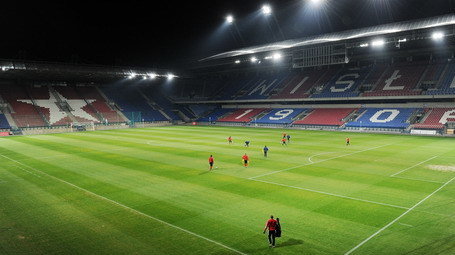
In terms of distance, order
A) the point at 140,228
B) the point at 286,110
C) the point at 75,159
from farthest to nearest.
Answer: the point at 286,110 → the point at 75,159 → the point at 140,228

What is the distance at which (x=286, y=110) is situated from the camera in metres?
71.0

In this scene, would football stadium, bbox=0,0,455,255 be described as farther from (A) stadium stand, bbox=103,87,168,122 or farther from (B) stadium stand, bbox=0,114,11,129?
(A) stadium stand, bbox=103,87,168,122

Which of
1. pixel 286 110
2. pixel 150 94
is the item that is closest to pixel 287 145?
pixel 286 110

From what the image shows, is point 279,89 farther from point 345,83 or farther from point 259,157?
point 259,157

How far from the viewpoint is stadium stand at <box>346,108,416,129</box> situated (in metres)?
51.2

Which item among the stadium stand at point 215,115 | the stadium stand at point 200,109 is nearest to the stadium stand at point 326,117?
the stadium stand at point 215,115

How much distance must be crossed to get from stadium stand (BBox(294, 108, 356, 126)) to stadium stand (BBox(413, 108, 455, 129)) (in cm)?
1242

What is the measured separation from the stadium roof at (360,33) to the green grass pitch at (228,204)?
85.7ft

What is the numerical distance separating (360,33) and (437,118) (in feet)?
57.8

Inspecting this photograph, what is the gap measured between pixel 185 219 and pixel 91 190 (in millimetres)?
7733

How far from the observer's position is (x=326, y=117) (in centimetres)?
6106

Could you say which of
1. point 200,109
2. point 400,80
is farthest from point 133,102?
point 400,80

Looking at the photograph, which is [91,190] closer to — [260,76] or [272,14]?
[272,14]

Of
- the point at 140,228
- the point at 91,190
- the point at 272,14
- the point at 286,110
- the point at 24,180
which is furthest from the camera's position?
the point at 286,110
